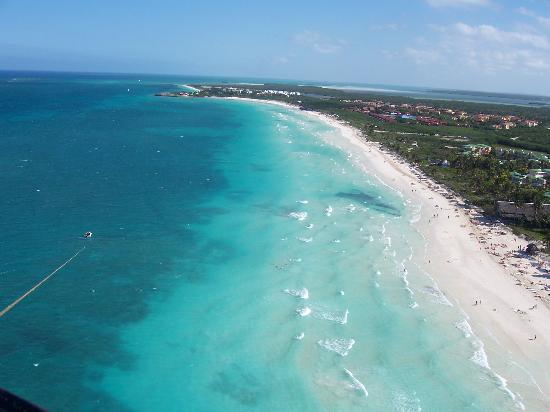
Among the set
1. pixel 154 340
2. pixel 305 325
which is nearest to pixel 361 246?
pixel 305 325

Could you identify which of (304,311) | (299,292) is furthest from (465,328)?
(299,292)

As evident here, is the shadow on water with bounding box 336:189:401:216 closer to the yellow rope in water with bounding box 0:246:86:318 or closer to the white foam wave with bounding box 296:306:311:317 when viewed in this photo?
the white foam wave with bounding box 296:306:311:317

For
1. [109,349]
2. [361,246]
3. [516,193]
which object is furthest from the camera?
[516,193]

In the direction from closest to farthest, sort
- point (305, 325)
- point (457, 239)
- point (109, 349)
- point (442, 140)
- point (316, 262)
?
point (109, 349), point (305, 325), point (316, 262), point (457, 239), point (442, 140)

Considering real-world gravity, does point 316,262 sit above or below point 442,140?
below

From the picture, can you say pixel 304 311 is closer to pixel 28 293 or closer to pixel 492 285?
pixel 492 285

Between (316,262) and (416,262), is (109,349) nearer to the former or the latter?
(316,262)

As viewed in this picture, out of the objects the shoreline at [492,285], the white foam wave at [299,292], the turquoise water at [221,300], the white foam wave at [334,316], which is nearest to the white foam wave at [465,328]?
the turquoise water at [221,300]
